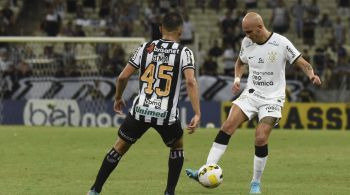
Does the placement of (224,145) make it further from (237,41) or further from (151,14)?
(151,14)

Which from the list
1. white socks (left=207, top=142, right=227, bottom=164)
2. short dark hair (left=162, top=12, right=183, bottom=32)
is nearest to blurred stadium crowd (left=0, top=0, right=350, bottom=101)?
white socks (left=207, top=142, right=227, bottom=164)

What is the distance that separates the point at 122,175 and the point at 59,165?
2.02 meters

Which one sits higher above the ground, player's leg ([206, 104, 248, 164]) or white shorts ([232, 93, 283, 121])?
white shorts ([232, 93, 283, 121])

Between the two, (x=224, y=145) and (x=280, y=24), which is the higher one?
(x=224, y=145)

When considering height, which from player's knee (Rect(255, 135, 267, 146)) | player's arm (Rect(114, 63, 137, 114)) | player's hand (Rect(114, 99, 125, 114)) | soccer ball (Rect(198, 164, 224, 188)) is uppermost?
player's arm (Rect(114, 63, 137, 114))

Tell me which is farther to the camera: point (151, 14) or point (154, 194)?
point (151, 14)

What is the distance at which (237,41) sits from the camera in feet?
114

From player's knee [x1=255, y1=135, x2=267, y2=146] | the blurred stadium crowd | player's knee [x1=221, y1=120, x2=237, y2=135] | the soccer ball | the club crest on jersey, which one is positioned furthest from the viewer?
the blurred stadium crowd

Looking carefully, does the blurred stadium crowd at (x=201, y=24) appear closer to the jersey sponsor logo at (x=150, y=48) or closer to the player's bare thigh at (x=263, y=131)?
the player's bare thigh at (x=263, y=131)

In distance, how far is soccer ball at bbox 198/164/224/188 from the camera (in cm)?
1235

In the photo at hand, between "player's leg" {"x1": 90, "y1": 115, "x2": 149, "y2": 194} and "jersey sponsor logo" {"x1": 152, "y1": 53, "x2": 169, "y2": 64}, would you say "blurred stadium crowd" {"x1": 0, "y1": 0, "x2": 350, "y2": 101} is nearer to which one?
"player's leg" {"x1": 90, "y1": 115, "x2": 149, "y2": 194}

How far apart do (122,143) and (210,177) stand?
137cm

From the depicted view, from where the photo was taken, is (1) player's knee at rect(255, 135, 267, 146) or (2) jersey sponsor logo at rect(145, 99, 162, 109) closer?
(2) jersey sponsor logo at rect(145, 99, 162, 109)

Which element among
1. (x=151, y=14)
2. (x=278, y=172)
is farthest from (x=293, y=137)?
(x=151, y=14)
